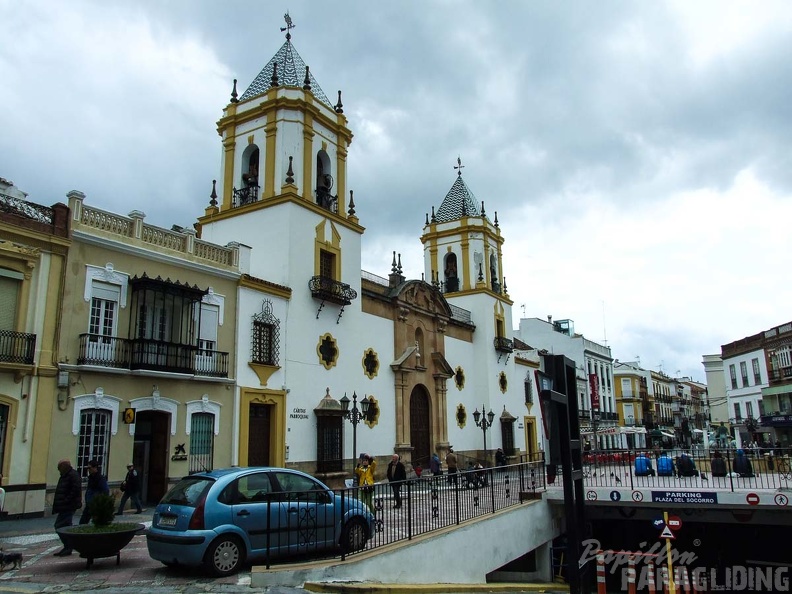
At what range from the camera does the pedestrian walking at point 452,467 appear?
13.9 m

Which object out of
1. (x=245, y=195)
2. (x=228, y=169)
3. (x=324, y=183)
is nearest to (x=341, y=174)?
(x=324, y=183)

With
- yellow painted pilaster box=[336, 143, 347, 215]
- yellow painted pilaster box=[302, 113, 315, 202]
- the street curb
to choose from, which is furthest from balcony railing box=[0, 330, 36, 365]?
yellow painted pilaster box=[336, 143, 347, 215]

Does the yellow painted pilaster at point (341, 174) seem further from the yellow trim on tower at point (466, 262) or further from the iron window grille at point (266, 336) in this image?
the yellow trim on tower at point (466, 262)

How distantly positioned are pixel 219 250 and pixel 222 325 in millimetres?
2568

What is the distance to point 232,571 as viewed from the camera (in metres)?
9.25

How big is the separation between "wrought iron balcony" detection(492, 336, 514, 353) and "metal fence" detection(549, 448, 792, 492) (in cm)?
1603

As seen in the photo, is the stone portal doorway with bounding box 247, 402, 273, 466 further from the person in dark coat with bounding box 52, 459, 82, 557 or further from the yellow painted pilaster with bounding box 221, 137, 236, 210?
the person in dark coat with bounding box 52, 459, 82, 557

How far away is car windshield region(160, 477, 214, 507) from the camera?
9.44m

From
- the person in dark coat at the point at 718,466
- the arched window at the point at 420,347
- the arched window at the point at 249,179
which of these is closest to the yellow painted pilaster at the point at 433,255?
the arched window at the point at 420,347

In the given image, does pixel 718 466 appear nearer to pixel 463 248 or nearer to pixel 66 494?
pixel 66 494

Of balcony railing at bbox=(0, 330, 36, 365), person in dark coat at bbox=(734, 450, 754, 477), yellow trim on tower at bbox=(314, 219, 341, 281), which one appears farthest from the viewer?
yellow trim on tower at bbox=(314, 219, 341, 281)

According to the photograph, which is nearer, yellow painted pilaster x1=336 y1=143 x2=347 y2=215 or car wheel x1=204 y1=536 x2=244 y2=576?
car wheel x1=204 y1=536 x2=244 y2=576

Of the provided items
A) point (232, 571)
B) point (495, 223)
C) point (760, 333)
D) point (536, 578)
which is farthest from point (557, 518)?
point (760, 333)

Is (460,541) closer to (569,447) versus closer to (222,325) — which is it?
(569,447)
